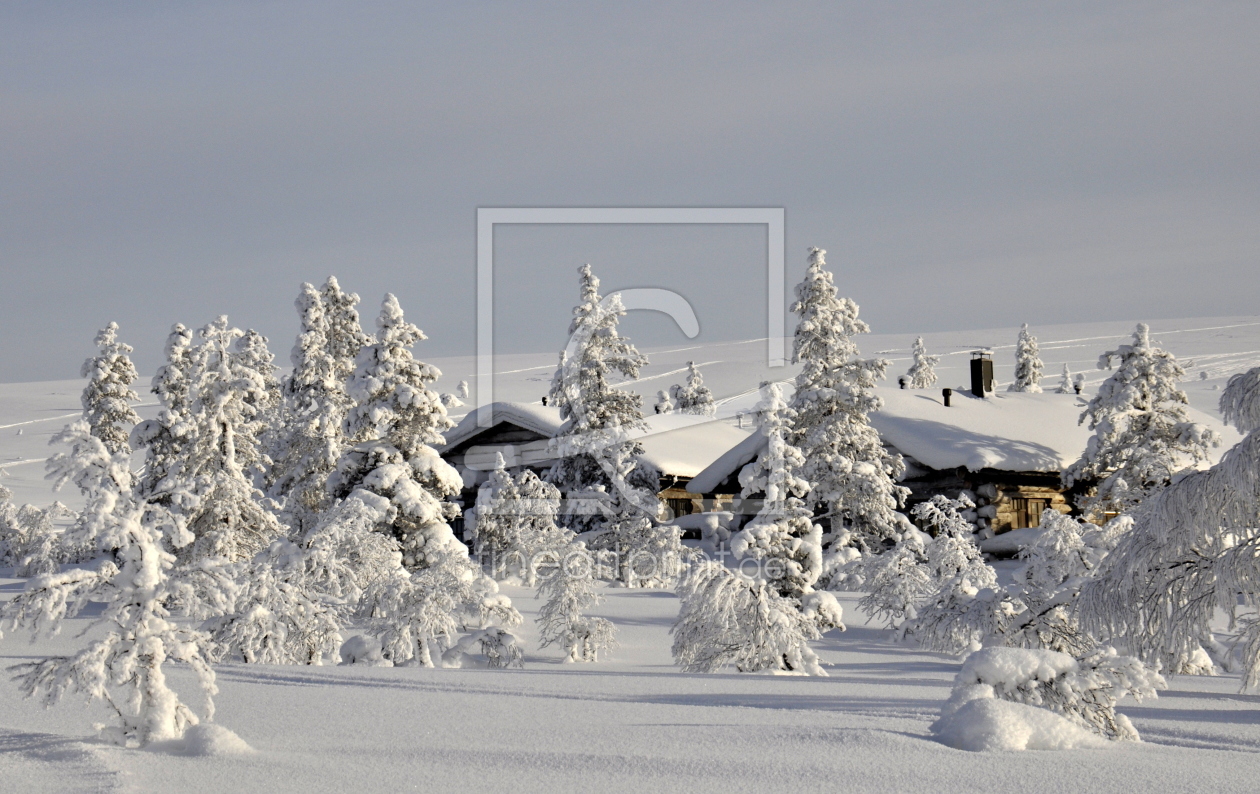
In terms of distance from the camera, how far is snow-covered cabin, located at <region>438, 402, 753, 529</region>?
41344 millimetres

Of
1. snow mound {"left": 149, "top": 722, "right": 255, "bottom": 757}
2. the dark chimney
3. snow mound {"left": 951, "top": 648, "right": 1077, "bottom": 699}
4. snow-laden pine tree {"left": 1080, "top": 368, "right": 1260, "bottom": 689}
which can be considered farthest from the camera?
the dark chimney

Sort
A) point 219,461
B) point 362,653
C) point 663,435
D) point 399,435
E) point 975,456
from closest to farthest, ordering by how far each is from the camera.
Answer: point 362,653
point 399,435
point 219,461
point 975,456
point 663,435

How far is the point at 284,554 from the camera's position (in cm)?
2119

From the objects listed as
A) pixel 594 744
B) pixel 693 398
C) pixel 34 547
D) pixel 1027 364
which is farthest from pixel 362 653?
pixel 1027 364

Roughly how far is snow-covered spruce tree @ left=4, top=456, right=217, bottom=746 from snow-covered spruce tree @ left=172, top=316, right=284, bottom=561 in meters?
19.4

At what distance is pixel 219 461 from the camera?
89.7 ft

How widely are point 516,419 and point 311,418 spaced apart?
10.5 m

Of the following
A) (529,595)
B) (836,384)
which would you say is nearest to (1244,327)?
(836,384)

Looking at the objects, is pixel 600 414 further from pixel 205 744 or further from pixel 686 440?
pixel 205 744

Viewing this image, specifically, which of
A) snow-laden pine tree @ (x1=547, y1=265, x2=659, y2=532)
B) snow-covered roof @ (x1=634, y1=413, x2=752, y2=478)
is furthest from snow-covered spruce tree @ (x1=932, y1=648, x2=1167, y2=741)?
snow-covered roof @ (x1=634, y1=413, x2=752, y2=478)

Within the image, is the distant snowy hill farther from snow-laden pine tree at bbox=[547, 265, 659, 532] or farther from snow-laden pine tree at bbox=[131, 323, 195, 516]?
snow-laden pine tree at bbox=[131, 323, 195, 516]

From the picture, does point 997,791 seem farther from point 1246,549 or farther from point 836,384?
point 836,384

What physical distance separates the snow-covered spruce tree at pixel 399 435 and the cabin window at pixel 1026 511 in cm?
2089

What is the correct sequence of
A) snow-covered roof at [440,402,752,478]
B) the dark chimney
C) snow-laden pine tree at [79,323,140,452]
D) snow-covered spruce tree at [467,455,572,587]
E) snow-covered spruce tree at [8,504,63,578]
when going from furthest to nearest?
the dark chimney < snow-covered roof at [440,402,752,478] < snow-laden pine tree at [79,323,140,452] < snow-covered spruce tree at [8,504,63,578] < snow-covered spruce tree at [467,455,572,587]
